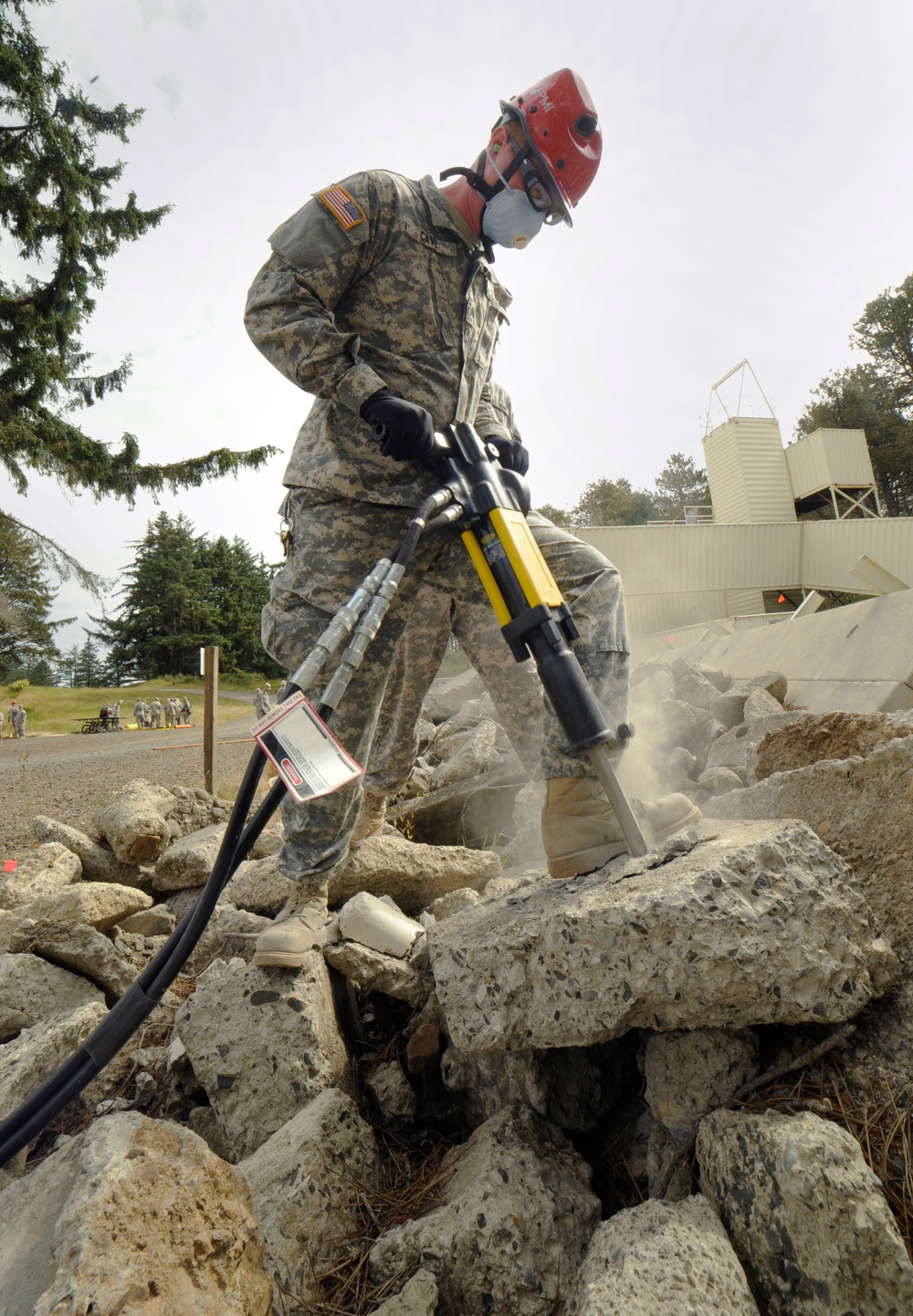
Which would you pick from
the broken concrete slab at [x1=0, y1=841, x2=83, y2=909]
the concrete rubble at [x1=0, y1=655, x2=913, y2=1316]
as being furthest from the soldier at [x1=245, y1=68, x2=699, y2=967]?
the broken concrete slab at [x1=0, y1=841, x2=83, y2=909]

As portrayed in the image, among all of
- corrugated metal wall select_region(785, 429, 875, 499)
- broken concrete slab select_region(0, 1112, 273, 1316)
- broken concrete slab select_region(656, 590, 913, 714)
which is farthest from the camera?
corrugated metal wall select_region(785, 429, 875, 499)

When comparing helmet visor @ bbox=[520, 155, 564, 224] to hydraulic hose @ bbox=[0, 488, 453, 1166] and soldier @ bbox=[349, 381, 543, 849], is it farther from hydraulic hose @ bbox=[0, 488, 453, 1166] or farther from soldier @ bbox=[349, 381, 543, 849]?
hydraulic hose @ bbox=[0, 488, 453, 1166]

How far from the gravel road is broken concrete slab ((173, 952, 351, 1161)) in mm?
2148

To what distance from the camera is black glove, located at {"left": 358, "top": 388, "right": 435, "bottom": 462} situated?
2070 millimetres

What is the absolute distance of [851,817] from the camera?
66.4 inches

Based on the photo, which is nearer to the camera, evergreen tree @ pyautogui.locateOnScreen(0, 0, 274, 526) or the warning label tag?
the warning label tag

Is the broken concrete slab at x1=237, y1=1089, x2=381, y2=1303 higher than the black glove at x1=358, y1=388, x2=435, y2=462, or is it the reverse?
the black glove at x1=358, y1=388, x2=435, y2=462

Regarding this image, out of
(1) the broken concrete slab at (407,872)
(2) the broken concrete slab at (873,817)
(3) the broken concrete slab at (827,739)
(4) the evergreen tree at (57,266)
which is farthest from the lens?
(4) the evergreen tree at (57,266)

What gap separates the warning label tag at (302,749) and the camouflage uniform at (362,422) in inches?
35.8

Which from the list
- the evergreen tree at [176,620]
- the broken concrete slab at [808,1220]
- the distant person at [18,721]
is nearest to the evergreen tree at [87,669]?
the evergreen tree at [176,620]

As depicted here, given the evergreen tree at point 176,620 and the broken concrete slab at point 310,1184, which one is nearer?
the broken concrete slab at point 310,1184

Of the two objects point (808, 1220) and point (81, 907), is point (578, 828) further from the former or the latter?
point (81, 907)

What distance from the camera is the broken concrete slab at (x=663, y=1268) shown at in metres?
1.00

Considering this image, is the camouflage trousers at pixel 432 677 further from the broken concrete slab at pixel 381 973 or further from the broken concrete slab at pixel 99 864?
the broken concrete slab at pixel 99 864
